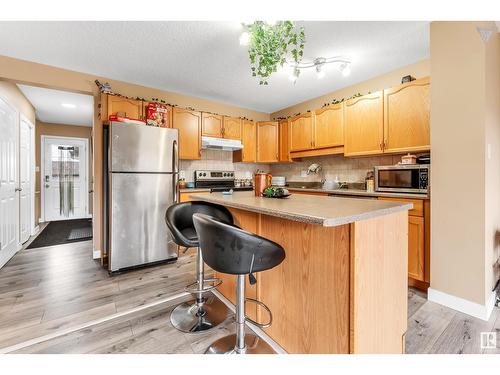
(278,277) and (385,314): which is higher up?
(278,277)

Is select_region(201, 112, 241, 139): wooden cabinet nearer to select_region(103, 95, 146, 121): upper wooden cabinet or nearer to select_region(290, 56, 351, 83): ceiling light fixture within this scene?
select_region(103, 95, 146, 121): upper wooden cabinet

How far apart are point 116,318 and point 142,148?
1811mm

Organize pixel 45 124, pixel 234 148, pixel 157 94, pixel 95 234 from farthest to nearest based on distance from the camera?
pixel 45 124, pixel 234 148, pixel 157 94, pixel 95 234

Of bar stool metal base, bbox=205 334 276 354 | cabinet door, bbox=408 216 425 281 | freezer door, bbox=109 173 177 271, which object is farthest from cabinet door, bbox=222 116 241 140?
bar stool metal base, bbox=205 334 276 354

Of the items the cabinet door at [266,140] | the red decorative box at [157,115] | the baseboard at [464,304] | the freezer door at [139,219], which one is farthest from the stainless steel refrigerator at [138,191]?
the baseboard at [464,304]

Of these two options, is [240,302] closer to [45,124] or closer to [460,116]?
[460,116]

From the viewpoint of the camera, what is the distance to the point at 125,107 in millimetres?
3117

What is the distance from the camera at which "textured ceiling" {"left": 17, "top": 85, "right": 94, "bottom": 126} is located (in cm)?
375

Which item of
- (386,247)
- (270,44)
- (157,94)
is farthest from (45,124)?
(386,247)

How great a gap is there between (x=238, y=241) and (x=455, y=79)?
7.47ft

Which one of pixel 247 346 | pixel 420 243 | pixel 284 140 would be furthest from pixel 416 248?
pixel 284 140

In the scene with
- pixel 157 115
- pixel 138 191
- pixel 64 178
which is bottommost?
pixel 138 191

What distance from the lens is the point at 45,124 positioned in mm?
5598

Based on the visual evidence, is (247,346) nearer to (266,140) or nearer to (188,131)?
(188,131)
